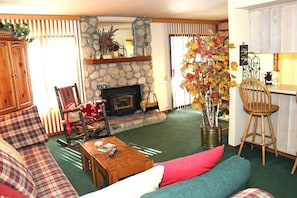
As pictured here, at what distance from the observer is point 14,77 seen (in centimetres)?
373

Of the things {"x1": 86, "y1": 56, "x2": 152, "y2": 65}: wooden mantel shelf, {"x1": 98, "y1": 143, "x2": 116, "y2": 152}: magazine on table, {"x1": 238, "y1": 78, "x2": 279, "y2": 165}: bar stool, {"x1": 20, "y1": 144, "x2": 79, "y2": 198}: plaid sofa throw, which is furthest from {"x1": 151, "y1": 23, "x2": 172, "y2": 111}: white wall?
{"x1": 20, "y1": 144, "x2": 79, "y2": 198}: plaid sofa throw

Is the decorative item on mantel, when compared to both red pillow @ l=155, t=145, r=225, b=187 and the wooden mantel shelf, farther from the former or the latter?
red pillow @ l=155, t=145, r=225, b=187

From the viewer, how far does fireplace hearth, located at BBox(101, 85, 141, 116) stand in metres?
5.46

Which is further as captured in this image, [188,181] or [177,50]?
[177,50]

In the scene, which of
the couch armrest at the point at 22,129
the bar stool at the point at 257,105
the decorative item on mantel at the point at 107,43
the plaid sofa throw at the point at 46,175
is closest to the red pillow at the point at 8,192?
the plaid sofa throw at the point at 46,175

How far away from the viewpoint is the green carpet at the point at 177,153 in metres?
2.84

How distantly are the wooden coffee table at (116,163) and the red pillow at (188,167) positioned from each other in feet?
3.43

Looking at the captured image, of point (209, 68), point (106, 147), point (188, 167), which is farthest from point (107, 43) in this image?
point (188, 167)

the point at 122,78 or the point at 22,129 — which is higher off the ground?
the point at 122,78

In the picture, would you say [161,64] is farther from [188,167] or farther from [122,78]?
[188,167]

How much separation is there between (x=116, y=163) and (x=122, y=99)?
323 cm

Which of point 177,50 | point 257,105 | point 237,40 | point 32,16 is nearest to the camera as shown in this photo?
point 257,105

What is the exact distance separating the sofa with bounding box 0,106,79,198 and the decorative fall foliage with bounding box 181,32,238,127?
2.07m

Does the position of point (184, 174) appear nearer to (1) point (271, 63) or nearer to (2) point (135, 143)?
(2) point (135, 143)
